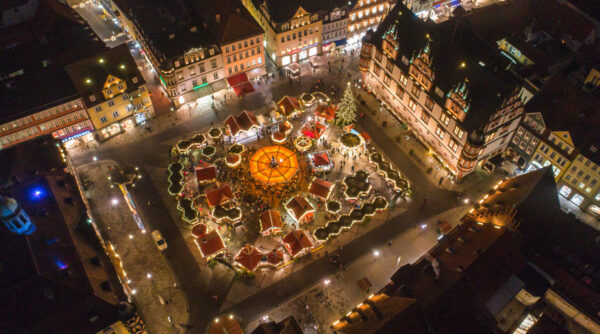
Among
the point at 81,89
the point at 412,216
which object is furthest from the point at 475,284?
the point at 81,89

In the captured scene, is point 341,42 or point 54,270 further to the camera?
point 341,42

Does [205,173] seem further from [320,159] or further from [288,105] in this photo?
[288,105]

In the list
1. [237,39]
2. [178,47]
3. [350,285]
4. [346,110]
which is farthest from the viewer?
[237,39]

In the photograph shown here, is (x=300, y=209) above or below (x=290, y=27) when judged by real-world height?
below

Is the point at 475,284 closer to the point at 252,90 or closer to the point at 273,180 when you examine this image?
the point at 273,180

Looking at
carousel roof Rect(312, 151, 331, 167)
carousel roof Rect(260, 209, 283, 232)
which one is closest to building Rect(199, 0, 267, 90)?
carousel roof Rect(312, 151, 331, 167)

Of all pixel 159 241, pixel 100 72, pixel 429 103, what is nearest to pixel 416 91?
pixel 429 103

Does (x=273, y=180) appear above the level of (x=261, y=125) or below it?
below
